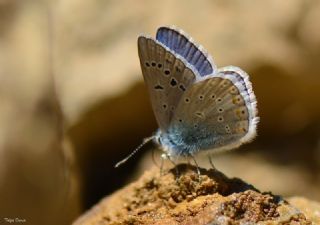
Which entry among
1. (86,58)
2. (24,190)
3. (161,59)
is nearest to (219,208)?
(161,59)

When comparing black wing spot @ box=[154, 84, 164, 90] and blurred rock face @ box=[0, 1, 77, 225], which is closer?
black wing spot @ box=[154, 84, 164, 90]

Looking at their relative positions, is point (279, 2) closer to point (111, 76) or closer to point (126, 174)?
point (111, 76)

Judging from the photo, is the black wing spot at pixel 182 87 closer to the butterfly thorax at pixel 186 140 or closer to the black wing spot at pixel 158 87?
the black wing spot at pixel 158 87

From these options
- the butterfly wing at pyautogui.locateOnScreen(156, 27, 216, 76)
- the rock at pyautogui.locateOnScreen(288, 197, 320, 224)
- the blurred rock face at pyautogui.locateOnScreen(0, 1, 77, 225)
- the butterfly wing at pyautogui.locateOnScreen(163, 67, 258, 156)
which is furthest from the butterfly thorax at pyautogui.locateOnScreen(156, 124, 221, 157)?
the blurred rock face at pyautogui.locateOnScreen(0, 1, 77, 225)

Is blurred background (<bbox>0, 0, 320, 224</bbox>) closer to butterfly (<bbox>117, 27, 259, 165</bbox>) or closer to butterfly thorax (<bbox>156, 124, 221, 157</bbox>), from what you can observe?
butterfly thorax (<bbox>156, 124, 221, 157</bbox>)

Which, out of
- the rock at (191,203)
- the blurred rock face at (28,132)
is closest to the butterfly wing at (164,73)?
the rock at (191,203)

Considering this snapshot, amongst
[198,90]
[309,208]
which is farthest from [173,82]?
[309,208]
